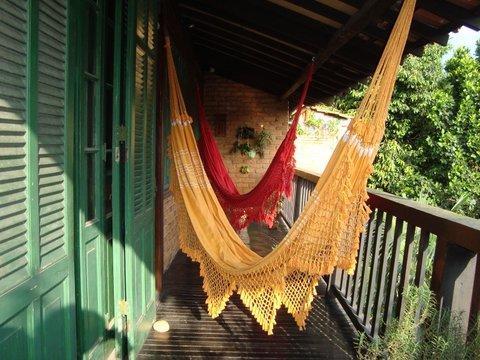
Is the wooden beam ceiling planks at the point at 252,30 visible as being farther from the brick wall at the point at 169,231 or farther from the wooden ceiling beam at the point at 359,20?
the brick wall at the point at 169,231

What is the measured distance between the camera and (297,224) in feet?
5.66

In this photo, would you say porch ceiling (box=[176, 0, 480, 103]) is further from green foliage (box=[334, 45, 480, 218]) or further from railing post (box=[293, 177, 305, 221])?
green foliage (box=[334, 45, 480, 218])

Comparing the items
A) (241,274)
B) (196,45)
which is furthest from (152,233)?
(196,45)

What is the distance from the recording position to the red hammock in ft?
11.6

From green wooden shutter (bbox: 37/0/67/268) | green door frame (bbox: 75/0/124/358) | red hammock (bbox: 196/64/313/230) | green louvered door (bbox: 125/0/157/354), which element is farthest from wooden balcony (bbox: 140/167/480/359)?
green wooden shutter (bbox: 37/0/67/268)

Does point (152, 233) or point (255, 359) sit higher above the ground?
point (152, 233)

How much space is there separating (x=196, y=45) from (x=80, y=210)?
346cm

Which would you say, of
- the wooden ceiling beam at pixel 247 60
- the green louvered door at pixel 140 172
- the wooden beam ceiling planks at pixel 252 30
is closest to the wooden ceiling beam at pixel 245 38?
the wooden beam ceiling planks at pixel 252 30

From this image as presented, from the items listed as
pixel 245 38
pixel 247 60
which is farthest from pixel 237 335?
pixel 247 60

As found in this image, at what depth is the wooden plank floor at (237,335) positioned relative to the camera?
2051mm

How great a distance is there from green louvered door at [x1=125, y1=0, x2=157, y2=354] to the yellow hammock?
16 centimetres

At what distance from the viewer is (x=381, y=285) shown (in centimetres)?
201

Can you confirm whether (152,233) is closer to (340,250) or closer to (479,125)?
(340,250)

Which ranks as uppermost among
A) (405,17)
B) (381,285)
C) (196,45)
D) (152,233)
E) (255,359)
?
(196,45)
